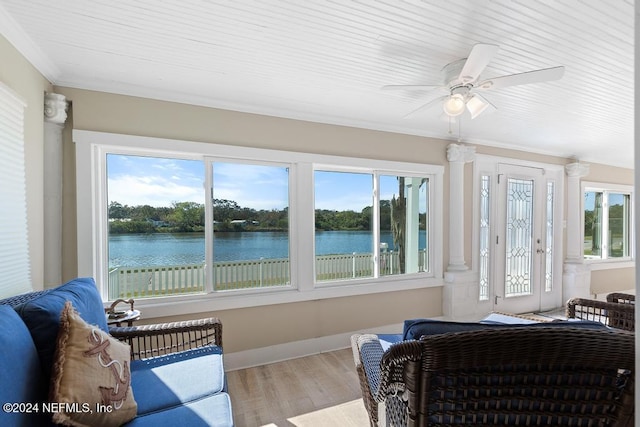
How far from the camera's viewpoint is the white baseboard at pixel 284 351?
2.57m

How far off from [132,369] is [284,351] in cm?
142

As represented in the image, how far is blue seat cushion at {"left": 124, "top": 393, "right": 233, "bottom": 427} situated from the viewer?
1.14m

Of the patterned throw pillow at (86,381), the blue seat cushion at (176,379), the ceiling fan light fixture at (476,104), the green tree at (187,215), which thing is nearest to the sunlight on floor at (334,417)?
the blue seat cushion at (176,379)

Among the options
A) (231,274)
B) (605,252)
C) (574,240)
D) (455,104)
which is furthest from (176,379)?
(605,252)

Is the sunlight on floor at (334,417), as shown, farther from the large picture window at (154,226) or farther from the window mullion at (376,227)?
the window mullion at (376,227)

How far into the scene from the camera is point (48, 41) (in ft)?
5.54

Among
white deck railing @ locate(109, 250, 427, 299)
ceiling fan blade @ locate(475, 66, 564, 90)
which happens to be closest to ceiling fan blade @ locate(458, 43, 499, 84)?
ceiling fan blade @ locate(475, 66, 564, 90)

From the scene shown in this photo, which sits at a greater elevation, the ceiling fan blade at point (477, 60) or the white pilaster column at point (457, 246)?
the ceiling fan blade at point (477, 60)

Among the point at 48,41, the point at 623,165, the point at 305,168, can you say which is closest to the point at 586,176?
the point at 623,165

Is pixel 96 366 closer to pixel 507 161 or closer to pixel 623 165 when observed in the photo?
pixel 507 161

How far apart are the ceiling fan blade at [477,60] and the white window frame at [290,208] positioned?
1.40 m

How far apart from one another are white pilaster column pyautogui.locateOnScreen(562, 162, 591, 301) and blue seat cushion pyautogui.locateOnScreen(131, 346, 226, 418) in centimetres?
502

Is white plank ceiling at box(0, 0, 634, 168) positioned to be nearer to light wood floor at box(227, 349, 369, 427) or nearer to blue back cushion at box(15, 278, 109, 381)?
blue back cushion at box(15, 278, 109, 381)

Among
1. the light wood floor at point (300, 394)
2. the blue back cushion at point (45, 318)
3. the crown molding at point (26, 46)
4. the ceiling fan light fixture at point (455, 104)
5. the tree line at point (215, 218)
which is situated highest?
the crown molding at point (26, 46)
